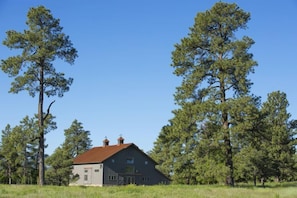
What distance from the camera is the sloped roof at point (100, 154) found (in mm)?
61000

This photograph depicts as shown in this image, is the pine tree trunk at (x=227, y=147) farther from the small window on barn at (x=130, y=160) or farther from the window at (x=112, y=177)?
the small window on barn at (x=130, y=160)

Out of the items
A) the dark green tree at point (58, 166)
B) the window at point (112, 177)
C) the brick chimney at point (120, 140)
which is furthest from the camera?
the brick chimney at point (120, 140)

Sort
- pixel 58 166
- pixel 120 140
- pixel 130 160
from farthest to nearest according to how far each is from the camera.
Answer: pixel 120 140 → pixel 130 160 → pixel 58 166

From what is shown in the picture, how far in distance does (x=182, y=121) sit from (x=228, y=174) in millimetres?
4827

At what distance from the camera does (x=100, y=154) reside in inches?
2488

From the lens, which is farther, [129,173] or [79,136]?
[79,136]

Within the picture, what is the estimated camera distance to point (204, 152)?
2795cm

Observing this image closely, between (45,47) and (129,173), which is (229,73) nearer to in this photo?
(45,47)

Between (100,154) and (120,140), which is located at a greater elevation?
(120,140)

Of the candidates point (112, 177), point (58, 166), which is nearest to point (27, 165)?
point (58, 166)

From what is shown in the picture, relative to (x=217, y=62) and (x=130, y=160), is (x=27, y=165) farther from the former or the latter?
(x=217, y=62)

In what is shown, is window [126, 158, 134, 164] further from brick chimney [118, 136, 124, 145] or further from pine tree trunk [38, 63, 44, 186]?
pine tree trunk [38, 63, 44, 186]

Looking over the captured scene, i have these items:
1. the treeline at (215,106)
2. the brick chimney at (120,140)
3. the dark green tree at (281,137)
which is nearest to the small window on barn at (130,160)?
the brick chimney at (120,140)

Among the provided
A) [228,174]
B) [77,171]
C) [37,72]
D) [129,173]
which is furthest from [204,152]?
[77,171]
